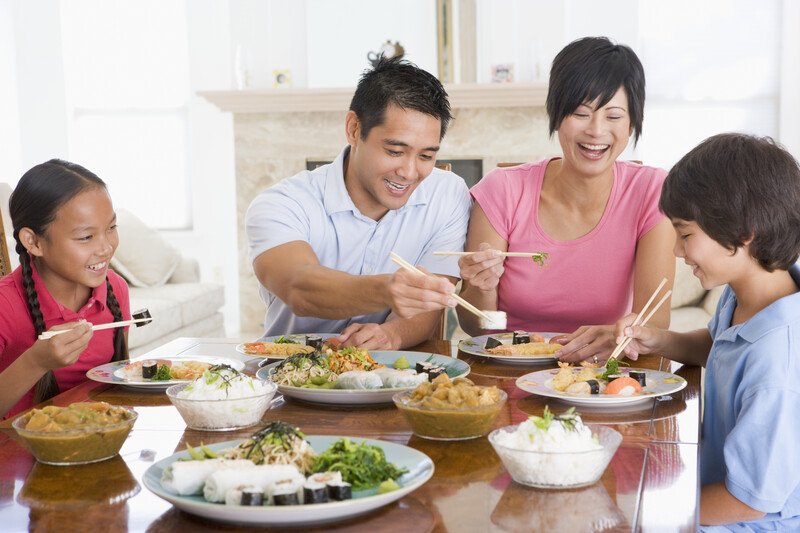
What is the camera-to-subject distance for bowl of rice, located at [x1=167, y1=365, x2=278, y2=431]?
137cm

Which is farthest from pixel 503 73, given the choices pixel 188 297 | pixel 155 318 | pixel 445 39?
pixel 155 318

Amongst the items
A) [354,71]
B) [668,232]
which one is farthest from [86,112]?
[668,232]

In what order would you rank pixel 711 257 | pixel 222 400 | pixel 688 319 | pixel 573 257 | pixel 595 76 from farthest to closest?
pixel 688 319 → pixel 573 257 → pixel 595 76 → pixel 711 257 → pixel 222 400

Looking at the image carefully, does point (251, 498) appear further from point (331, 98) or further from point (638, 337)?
point (331, 98)

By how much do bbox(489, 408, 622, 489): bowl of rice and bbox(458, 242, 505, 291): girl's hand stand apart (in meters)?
0.93

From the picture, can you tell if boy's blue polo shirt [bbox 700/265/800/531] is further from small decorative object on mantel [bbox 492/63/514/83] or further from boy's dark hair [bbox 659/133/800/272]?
small decorative object on mantel [bbox 492/63/514/83]

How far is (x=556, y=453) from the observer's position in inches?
43.5

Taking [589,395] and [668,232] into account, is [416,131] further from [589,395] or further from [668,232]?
[589,395]

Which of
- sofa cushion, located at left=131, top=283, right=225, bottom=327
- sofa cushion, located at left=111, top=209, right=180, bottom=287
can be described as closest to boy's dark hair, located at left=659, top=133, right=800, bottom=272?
sofa cushion, located at left=131, top=283, right=225, bottom=327

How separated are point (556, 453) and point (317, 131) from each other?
5821 millimetres

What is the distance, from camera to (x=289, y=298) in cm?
218

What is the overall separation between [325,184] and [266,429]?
1.44m

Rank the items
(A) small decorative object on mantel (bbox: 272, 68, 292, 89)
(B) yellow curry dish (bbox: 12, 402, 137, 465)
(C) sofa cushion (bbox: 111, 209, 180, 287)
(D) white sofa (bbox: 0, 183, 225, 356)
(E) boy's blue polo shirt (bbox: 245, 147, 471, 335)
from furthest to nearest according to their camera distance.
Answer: (A) small decorative object on mantel (bbox: 272, 68, 292, 89) → (C) sofa cushion (bbox: 111, 209, 180, 287) → (D) white sofa (bbox: 0, 183, 225, 356) → (E) boy's blue polo shirt (bbox: 245, 147, 471, 335) → (B) yellow curry dish (bbox: 12, 402, 137, 465)

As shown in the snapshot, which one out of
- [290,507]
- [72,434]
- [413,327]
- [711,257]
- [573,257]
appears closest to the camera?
[290,507]
